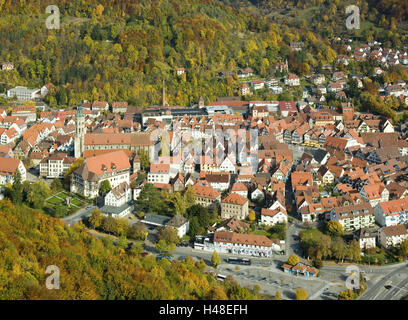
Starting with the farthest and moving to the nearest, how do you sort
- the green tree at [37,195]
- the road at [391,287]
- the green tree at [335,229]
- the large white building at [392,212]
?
the green tree at [37,195] < the large white building at [392,212] < the green tree at [335,229] < the road at [391,287]

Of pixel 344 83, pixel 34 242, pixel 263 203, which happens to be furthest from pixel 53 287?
pixel 344 83

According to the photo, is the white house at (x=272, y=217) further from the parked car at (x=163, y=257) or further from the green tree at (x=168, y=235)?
the parked car at (x=163, y=257)

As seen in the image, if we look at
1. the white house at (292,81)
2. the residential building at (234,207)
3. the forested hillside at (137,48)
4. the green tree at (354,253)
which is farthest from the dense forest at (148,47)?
the green tree at (354,253)

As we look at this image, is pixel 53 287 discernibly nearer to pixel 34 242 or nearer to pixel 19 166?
pixel 34 242

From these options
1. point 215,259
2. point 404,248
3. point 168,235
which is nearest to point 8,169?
point 168,235

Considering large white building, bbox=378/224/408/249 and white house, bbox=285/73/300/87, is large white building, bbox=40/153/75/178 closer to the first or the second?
large white building, bbox=378/224/408/249

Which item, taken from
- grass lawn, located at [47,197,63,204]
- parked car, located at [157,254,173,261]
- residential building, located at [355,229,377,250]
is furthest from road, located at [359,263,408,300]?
grass lawn, located at [47,197,63,204]
